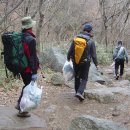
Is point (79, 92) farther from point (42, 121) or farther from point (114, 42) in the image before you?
point (114, 42)

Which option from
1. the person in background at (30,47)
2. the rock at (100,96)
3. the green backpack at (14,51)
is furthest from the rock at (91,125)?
the rock at (100,96)

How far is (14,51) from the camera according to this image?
632cm

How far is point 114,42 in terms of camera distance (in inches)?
989

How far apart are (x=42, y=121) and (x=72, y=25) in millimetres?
20935

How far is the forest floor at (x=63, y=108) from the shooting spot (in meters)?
7.67

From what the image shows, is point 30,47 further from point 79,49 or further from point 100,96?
point 100,96

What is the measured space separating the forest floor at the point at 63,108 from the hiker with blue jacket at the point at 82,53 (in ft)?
1.23

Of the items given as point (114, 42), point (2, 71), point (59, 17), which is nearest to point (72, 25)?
point (59, 17)

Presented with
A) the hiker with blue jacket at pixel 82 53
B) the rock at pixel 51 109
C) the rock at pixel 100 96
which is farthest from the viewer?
the rock at pixel 100 96

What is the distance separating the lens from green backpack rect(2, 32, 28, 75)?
20.7 ft

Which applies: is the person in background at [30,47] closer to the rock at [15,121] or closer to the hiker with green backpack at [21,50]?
the hiker with green backpack at [21,50]

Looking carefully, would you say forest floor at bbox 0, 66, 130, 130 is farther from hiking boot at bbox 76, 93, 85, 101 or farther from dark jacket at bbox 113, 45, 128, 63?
dark jacket at bbox 113, 45, 128, 63

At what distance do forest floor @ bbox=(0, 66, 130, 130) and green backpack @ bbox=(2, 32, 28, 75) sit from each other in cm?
154

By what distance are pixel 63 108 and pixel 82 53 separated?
1383 mm
